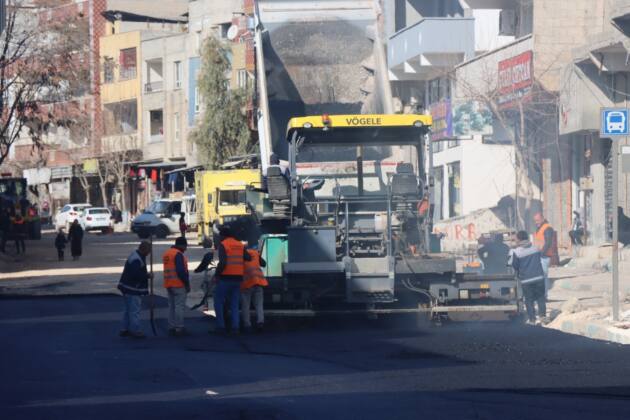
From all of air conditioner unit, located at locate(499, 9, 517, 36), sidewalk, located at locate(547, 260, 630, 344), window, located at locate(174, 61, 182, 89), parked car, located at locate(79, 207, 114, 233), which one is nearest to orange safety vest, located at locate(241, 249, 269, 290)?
sidewalk, located at locate(547, 260, 630, 344)

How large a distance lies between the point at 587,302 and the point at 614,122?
4.17 m

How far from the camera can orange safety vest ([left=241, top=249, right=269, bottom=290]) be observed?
1734cm

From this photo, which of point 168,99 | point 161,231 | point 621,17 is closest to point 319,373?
point 621,17

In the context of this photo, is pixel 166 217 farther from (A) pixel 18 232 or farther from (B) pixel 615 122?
(B) pixel 615 122

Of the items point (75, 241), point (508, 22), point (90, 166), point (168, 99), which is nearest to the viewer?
point (508, 22)

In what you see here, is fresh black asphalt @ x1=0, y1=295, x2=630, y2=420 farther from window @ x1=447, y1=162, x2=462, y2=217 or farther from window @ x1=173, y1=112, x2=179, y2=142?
window @ x1=173, y1=112, x2=179, y2=142

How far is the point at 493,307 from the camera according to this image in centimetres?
1720

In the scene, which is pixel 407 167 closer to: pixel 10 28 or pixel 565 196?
pixel 565 196

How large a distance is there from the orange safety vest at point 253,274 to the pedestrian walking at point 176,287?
89cm

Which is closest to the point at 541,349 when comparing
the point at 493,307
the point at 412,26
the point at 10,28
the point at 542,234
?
the point at 493,307

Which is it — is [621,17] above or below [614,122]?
above

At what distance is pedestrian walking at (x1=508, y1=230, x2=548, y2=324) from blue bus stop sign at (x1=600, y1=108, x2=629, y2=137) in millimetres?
2148

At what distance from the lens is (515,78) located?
3152cm

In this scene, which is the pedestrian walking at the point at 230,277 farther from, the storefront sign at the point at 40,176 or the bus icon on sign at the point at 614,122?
the storefront sign at the point at 40,176
